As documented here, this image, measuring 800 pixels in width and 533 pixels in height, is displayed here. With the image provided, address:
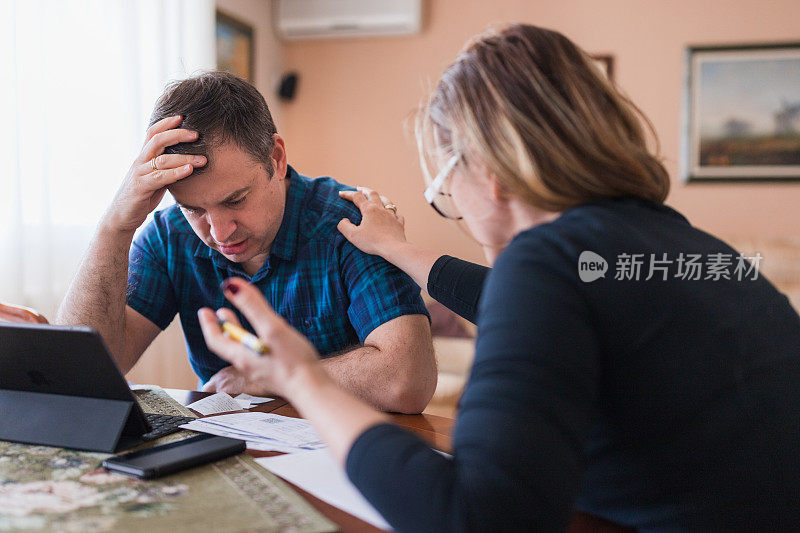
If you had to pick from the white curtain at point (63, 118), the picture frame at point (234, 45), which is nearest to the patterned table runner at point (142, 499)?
the white curtain at point (63, 118)

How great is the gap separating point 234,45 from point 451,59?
1208 mm

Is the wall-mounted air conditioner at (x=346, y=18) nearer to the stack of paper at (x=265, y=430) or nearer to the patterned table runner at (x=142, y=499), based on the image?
the stack of paper at (x=265, y=430)

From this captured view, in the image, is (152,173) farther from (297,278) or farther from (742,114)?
(742,114)

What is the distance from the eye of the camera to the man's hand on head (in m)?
1.38

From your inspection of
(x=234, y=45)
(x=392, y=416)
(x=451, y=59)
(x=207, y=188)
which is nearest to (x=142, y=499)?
(x=392, y=416)

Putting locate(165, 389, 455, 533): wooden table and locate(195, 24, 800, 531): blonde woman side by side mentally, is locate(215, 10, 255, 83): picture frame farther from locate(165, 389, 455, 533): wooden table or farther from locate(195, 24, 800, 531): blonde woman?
locate(195, 24, 800, 531): blonde woman

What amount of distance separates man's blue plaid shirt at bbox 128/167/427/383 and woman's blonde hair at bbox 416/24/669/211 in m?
0.67

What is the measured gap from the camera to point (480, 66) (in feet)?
2.71

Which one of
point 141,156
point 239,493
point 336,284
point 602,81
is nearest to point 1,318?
point 141,156

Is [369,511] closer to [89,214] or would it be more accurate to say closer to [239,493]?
[239,493]

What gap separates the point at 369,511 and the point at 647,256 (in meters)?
0.41

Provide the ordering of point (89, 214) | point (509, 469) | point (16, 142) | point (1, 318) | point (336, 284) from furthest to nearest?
point (89, 214) < point (16, 142) < point (336, 284) < point (1, 318) < point (509, 469)

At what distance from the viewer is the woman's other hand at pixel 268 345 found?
0.70m

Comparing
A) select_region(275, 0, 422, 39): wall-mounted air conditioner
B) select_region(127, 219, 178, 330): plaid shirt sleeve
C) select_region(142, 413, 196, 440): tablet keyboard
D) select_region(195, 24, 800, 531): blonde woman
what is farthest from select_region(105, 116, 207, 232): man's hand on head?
select_region(275, 0, 422, 39): wall-mounted air conditioner
